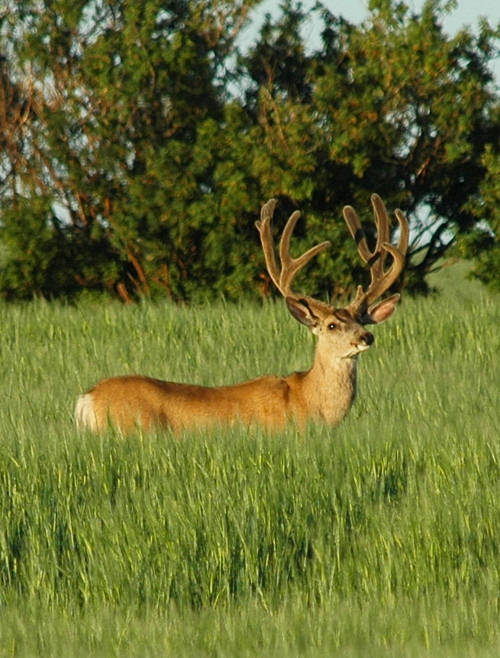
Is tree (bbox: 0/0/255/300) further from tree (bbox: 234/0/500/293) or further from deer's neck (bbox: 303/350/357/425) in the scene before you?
deer's neck (bbox: 303/350/357/425)

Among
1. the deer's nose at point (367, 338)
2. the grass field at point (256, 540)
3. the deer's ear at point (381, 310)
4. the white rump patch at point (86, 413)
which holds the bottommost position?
the grass field at point (256, 540)

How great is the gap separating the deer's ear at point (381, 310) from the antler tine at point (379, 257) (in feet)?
0.18

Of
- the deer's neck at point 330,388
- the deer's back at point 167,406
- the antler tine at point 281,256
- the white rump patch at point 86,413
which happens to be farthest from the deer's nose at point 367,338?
the white rump patch at point 86,413

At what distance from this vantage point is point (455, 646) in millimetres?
4973

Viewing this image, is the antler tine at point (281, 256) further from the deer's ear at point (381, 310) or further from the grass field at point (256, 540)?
the grass field at point (256, 540)

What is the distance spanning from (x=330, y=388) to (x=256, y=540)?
3202 mm

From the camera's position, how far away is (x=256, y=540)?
6.59 m

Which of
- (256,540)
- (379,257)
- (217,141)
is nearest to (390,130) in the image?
(217,141)

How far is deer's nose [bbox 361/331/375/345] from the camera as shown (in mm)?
9391

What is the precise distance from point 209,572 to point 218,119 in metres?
23.7

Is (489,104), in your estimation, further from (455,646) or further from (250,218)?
(455,646)

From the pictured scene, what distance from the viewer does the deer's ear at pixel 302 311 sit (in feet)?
32.2

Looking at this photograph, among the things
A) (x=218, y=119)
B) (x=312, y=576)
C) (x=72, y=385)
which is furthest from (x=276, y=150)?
(x=312, y=576)

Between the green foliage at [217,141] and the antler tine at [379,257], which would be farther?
the green foliage at [217,141]
